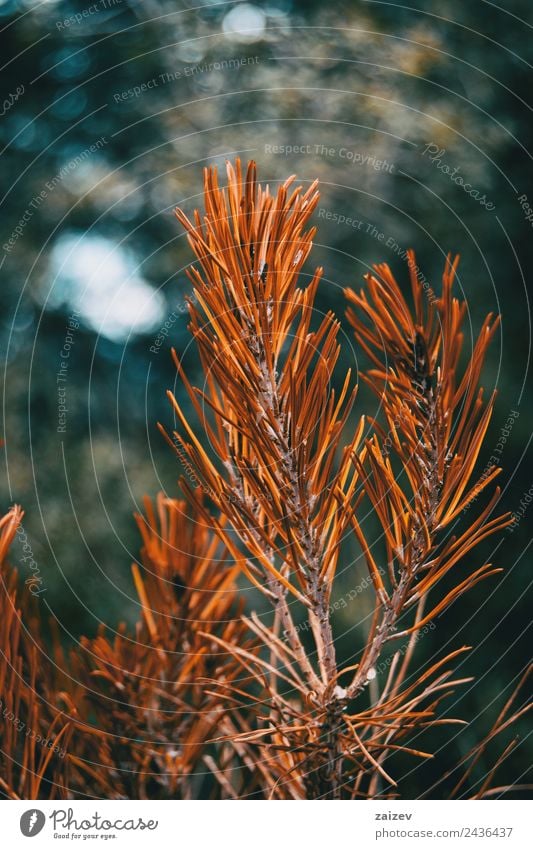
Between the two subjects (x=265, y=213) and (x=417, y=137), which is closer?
(x=265, y=213)

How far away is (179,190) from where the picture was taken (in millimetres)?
560

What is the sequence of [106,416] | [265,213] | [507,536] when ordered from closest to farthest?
[265,213] → [507,536] → [106,416]

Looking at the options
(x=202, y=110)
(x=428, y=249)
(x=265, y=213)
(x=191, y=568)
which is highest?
(x=202, y=110)

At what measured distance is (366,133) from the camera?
0.54 m

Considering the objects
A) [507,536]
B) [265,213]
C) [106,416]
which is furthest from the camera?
[106,416]

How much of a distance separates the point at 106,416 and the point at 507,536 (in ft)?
1.11

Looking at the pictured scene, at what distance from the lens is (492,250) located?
0.50 metres

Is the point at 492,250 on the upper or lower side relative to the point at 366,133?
lower

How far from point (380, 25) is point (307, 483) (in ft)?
1.57

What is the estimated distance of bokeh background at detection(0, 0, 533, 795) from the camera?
492mm

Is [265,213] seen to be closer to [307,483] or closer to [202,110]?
[307,483]

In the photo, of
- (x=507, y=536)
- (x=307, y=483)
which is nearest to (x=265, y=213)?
(x=307, y=483)

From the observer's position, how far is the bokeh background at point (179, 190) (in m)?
0.49
